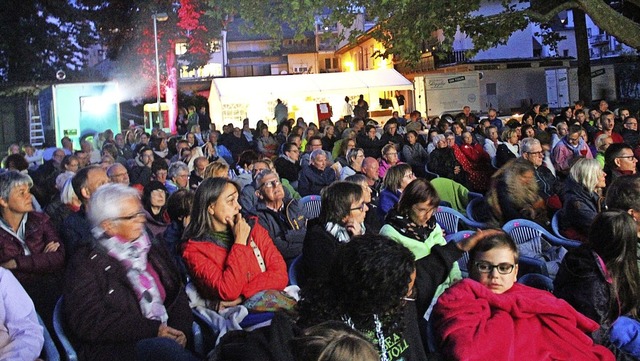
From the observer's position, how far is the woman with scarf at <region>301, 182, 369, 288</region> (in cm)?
405

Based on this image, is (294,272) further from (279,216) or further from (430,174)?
(430,174)

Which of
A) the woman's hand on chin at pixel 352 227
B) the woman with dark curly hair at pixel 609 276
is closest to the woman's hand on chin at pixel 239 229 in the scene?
the woman's hand on chin at pixel 352 227

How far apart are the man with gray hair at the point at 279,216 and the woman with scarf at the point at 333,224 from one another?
1374 millimetres

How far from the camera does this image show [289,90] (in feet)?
73.6

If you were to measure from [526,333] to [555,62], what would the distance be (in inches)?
1233

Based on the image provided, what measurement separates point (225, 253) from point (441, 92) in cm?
2675

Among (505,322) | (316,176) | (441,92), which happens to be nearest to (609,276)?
(505,322)

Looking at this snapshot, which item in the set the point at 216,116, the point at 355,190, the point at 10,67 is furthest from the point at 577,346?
the point at 10,67

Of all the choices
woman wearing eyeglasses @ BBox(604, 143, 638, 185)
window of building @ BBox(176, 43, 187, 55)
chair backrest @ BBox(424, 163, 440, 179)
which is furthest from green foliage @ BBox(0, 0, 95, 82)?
woman wearing eyeglasses @ BBox(604, 143, 638, 185)

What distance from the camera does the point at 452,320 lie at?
3.14 meters

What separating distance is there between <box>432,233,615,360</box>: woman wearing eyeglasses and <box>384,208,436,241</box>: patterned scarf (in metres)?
0.90

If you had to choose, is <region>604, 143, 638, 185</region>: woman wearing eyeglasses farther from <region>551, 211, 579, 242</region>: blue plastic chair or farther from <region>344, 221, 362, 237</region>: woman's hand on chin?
<region>344, 221, 362, 237</region>: woman's hand on chin

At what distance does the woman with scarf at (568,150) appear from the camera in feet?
32.0

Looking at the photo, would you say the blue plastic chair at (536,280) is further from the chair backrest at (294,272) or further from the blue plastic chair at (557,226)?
the blue plastic chair at (557,226)
